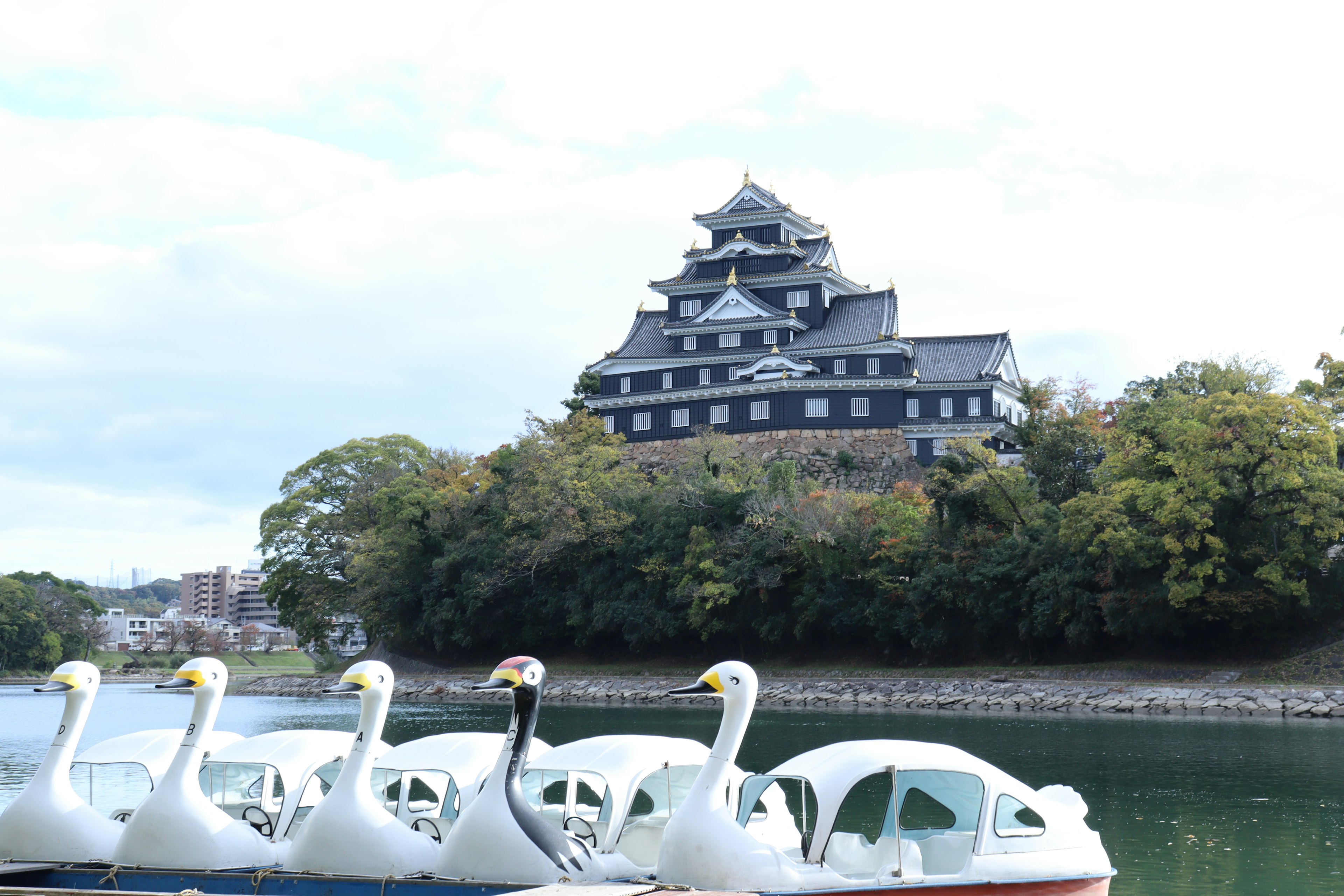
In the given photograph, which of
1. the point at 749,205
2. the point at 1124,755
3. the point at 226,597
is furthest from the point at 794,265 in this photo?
the point at 226,597

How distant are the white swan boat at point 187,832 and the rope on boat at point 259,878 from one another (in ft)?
1.64

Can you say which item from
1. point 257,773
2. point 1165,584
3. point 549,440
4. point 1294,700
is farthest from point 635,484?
point 257,773

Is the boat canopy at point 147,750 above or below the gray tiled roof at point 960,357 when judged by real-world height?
below

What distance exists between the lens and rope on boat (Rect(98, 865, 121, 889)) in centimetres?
1131

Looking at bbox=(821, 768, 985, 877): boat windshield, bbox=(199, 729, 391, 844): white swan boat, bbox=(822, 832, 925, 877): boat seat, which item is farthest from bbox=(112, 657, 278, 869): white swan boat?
bbox=(821, 768, 985, 877): boat windshield

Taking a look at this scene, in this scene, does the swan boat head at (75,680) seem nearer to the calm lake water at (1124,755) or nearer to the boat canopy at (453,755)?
the boat canopy at (453,755)

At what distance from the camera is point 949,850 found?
11.2 meters

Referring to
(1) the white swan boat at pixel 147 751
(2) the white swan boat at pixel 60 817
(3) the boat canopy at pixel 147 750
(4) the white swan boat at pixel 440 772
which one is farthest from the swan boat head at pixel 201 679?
(4) the white swan boat at pixel 440 772

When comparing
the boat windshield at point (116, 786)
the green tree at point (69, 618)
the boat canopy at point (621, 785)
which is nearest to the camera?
the boat canopy at point (621, 785)

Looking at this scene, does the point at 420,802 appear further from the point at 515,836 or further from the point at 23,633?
the point at 23,633

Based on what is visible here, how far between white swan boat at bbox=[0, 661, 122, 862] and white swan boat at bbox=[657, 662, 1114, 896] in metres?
5.93

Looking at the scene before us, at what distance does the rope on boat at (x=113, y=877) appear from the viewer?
11.3 meters

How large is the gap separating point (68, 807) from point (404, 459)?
56.5 m

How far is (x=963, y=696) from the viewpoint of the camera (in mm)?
39438
